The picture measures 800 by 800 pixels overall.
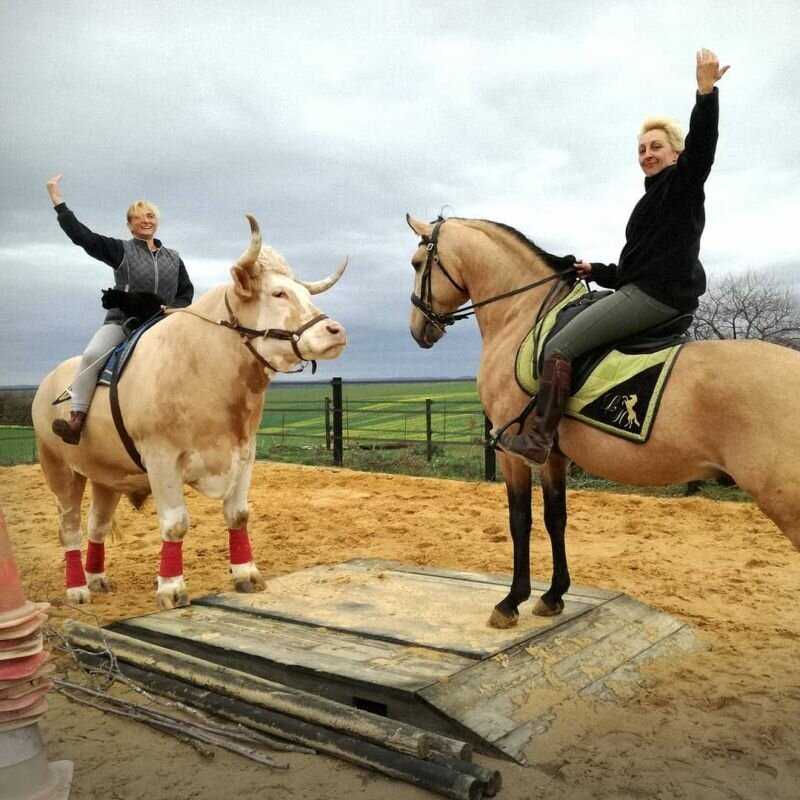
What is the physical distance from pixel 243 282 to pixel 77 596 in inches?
105

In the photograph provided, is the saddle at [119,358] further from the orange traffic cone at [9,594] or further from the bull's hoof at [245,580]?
the orange traffic cone at [9,594]

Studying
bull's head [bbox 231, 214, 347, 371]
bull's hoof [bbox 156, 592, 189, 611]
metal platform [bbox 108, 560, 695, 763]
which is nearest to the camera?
metal platform [bbox 108, 560, 695, 763]

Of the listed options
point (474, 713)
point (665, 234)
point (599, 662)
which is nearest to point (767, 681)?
point (599, 662)

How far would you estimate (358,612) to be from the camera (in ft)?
14.3

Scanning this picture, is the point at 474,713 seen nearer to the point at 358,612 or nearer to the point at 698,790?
the point at 698,790

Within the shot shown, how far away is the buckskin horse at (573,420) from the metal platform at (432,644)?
0.35 m

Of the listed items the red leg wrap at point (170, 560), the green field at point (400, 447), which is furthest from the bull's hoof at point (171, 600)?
the green field at point (400, 447)

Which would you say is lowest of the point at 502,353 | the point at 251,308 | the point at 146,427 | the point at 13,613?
the point at 13,613

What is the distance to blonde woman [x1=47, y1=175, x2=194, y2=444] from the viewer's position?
4.47 metres

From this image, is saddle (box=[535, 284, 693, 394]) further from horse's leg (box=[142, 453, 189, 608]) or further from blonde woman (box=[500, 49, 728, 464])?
horse's leg (box=[142, 453, 189, 608])

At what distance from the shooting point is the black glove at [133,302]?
4703 millimetres

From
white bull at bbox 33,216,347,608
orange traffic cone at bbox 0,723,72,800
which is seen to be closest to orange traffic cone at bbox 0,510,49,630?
orange traffic cone at bbox 0,723,72,800

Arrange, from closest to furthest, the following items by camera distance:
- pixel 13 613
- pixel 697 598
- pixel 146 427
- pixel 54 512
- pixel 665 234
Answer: pixel 13 613 < pixel 665 234 < pixel 146 427 < pixel 697 598 < pixel 54 512

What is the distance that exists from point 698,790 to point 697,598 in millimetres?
2776
